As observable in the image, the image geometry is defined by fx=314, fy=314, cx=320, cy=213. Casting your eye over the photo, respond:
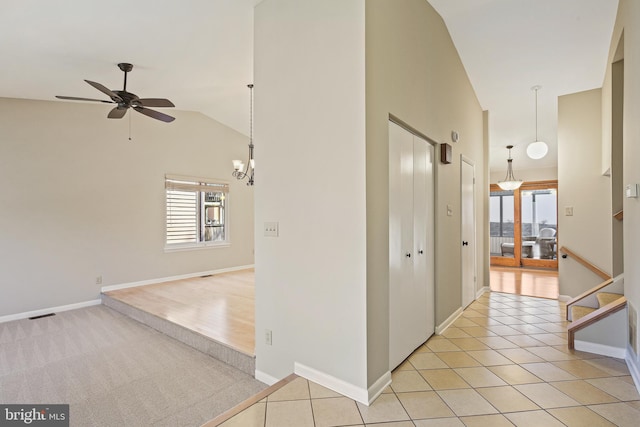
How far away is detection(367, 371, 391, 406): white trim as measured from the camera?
205 cm

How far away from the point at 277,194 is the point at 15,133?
4.27 m

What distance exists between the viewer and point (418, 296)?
114 inches

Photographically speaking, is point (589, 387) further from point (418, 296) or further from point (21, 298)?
point (21, 298)

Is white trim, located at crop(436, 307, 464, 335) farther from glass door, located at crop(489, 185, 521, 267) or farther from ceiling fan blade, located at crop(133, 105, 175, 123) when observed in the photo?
glass door, located at crop(489, 185, 521, 267)

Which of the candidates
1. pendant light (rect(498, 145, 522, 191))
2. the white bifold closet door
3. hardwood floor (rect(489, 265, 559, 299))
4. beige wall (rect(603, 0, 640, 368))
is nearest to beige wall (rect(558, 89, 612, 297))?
hardwood floor (rect(489, 265, 559, 299))

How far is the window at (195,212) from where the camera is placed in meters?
5.96

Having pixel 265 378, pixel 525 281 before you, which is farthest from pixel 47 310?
pixel 525 281

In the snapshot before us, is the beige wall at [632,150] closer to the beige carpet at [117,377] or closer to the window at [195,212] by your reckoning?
the beige carpet at [117,377]

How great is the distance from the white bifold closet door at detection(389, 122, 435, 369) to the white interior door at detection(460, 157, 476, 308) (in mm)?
1086

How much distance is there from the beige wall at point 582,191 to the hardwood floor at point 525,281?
59 centimetres

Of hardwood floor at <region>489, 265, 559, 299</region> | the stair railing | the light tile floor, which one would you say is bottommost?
hardwood floor at <region>489, 265, 559, 299</region>

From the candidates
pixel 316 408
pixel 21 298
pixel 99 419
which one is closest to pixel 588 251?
pixel 316 408

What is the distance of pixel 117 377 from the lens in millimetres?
2752

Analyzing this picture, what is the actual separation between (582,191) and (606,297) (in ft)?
6.10
